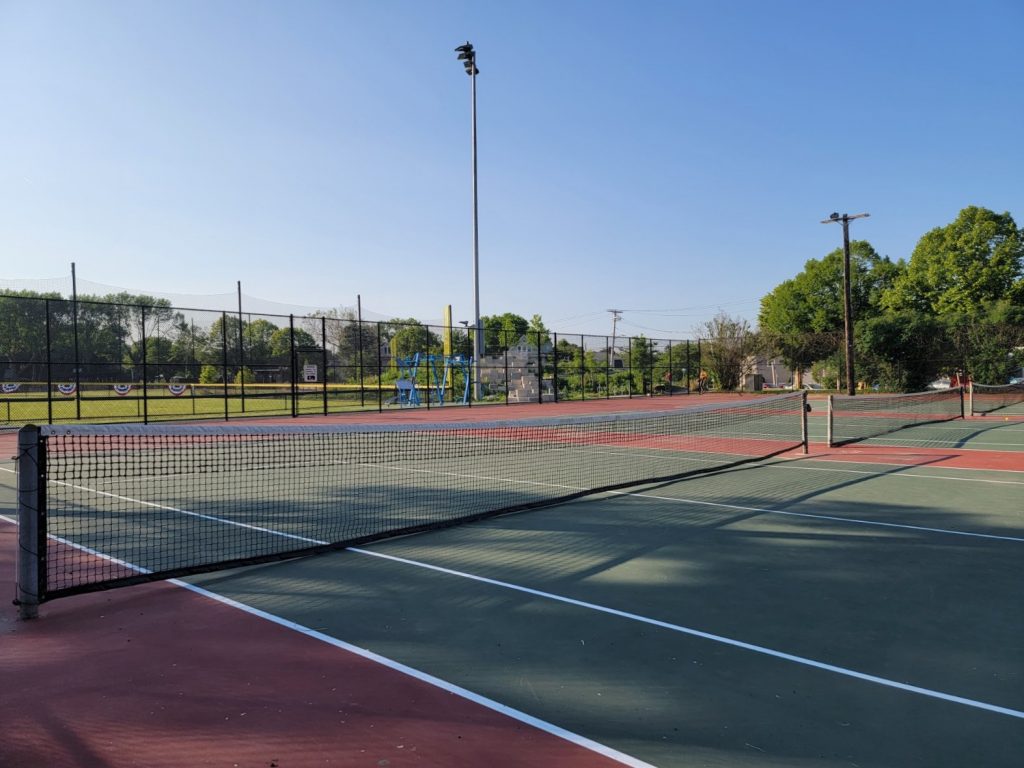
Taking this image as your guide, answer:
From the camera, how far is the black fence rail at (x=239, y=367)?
2664 centimetres

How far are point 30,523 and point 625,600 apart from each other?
13.8 feet

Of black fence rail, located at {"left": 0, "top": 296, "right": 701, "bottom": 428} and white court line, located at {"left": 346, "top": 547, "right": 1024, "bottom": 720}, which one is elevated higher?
black fence rail, located at {"left": 0, "top": 296, "right": 701, "bottom": 428}

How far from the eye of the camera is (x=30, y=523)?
4785 mm

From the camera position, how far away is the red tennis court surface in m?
3.07

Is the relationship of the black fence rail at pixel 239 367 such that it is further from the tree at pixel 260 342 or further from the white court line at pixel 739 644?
the white court line at pixel 739 644

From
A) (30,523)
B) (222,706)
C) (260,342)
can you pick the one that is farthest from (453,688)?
(260,342)

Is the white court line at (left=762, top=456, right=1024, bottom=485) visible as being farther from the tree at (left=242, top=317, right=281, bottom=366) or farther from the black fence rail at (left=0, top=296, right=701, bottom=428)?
the tree at (left=242, top=317, right=281, bottom=366)

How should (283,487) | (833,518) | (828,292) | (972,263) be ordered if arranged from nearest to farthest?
1. (833,518)
2. (283,487)
3. (972,263)
4. (828,292)

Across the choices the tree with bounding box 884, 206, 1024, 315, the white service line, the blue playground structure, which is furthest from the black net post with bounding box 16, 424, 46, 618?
the tree with bounding box 884, 206, 1024, 315

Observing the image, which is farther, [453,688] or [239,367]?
[239,367]

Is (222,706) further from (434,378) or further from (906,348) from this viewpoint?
(906,348)

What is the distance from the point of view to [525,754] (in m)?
3.06

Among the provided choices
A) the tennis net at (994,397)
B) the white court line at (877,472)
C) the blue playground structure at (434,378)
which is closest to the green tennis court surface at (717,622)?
the white court line at (877,472)

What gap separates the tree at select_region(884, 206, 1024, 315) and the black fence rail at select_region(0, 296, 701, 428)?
65.3 feet
